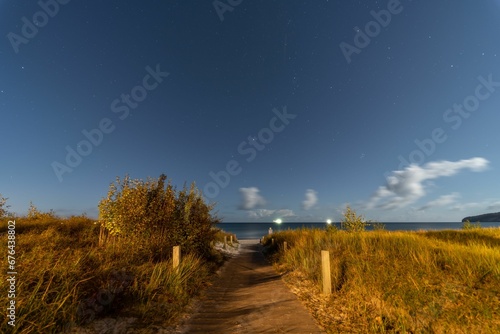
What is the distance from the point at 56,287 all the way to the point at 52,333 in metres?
0.92

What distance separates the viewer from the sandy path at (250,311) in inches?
239

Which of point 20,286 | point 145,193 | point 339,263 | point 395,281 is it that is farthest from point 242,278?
point 20,286

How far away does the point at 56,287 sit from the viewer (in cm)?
503

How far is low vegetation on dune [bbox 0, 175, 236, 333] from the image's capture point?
4699mm

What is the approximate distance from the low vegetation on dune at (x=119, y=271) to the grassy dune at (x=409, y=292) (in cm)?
431

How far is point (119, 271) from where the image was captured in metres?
6.79

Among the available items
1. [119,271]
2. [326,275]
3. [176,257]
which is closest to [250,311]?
[326,275]

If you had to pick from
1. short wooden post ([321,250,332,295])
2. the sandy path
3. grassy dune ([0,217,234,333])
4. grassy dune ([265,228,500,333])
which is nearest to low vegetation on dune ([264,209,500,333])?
grassy dune ([265,228,500,333])

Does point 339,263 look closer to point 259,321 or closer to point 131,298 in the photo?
point 259,321

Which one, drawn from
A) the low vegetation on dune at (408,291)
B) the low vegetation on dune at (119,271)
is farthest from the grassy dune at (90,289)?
the low vegetation on dune at (408,291)

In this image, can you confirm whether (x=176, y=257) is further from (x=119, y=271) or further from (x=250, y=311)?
(x=250, y=311)

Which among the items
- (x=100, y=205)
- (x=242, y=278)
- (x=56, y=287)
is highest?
(x=100, y=205)

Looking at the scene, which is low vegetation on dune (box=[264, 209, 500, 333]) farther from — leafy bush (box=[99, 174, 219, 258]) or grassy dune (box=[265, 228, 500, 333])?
leafy bush (box=[99, 174, 219, 258])

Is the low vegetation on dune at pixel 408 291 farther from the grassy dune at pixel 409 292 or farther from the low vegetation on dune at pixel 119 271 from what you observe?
the low vegetation on dune at pixel 119 271
